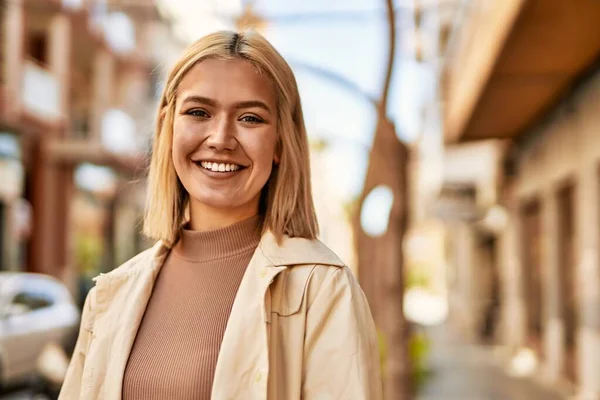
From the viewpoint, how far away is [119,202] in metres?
33.2

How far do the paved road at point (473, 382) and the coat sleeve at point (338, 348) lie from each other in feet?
28.6

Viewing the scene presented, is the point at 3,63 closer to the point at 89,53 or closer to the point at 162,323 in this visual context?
the point at 89,53

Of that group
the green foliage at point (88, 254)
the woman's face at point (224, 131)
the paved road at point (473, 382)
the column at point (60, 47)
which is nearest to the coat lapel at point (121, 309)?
the woman's face at point (224, 131)

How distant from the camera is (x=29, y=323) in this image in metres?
9.52

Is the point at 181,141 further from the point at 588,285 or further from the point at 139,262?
the point at 588,285

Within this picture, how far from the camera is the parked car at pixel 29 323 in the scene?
8.91 meters

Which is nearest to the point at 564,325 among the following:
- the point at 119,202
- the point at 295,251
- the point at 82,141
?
the point at 295,251

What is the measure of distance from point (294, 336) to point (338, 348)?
0.36 ft

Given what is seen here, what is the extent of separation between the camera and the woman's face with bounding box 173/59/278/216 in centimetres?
202

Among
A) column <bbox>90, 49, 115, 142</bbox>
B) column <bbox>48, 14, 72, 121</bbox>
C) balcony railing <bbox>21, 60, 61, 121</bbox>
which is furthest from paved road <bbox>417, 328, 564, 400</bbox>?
column <bbox>90, 49, 115, 142</bbox>

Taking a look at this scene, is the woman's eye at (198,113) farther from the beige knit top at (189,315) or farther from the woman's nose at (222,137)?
the beige knit top at (189,315)

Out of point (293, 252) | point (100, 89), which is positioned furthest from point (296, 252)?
point (100, 89)

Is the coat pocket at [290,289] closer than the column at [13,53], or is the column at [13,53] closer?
the coat pocket at [290,289]

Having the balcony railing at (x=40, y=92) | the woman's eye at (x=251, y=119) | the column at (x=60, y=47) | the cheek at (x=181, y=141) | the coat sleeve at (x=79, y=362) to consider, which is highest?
the column at (x=60, y=47)
